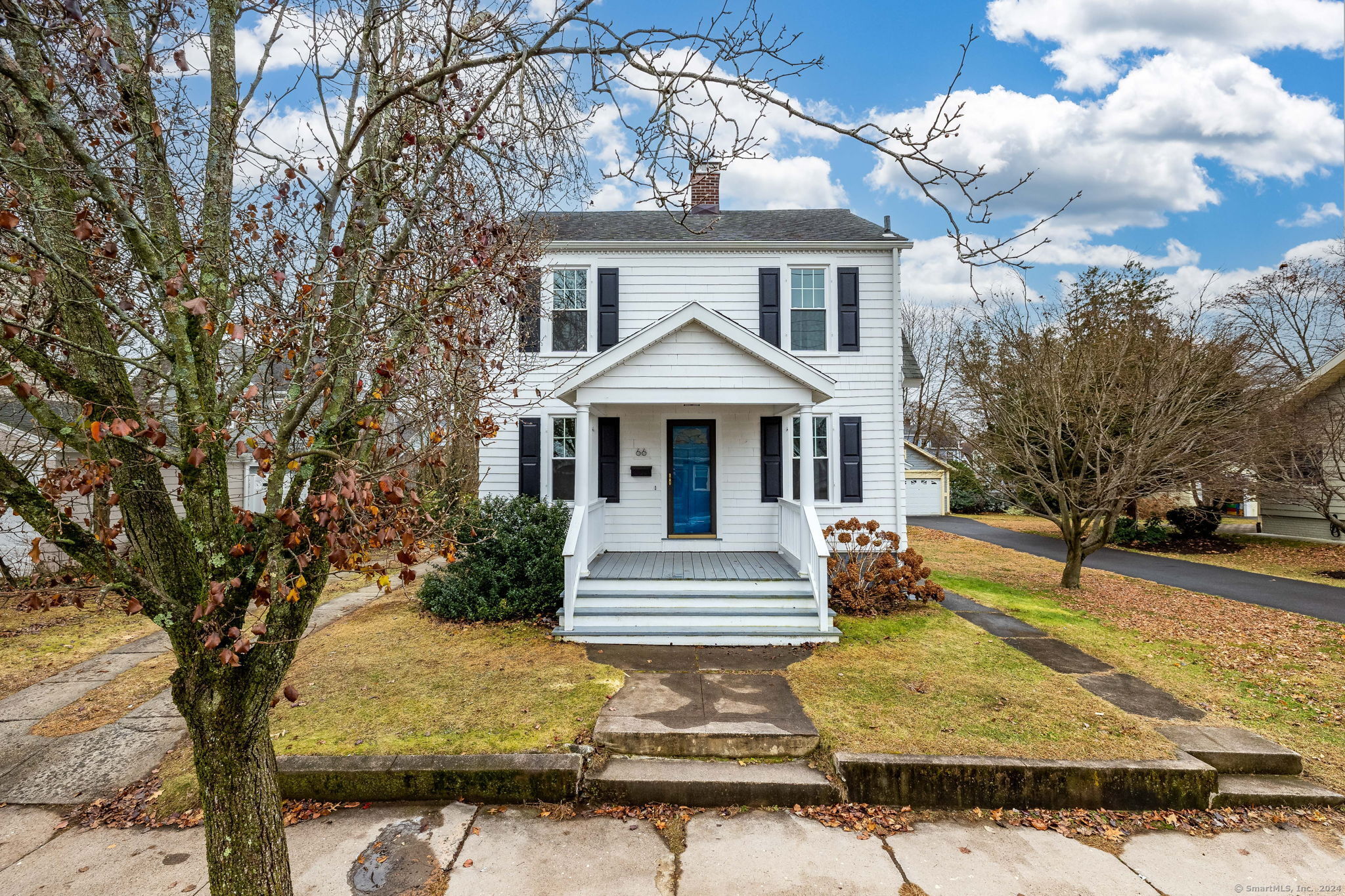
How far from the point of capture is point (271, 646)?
242 cm

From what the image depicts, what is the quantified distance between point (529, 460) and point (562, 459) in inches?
22.1

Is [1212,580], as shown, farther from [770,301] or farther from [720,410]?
[720,410]

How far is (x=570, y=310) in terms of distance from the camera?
1030 centimetres

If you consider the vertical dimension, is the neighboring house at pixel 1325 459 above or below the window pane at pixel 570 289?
below

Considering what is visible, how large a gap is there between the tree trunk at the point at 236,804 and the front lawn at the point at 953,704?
3.70 metres

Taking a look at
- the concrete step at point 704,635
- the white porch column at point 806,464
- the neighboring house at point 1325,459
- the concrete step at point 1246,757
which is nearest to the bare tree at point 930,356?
the neighboring house at point 1325,459

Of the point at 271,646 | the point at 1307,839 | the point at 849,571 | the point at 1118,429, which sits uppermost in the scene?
the point at 1118,429

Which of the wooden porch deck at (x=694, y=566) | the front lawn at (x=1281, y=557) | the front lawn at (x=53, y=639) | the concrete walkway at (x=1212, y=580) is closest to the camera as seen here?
the front lawn at (x=53, y=639)

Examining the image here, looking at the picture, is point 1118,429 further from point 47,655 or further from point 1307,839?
point 47,655

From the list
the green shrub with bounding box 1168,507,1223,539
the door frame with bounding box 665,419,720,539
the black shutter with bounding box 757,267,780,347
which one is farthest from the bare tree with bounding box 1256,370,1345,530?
the door frame with bounding box 665,419,720,539

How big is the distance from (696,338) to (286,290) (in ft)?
16.9

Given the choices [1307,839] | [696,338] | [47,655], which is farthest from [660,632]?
[47,655]

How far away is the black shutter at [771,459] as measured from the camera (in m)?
10.2

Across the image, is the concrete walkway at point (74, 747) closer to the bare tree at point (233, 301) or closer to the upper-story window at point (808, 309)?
the bare tree at point (233, 301)
